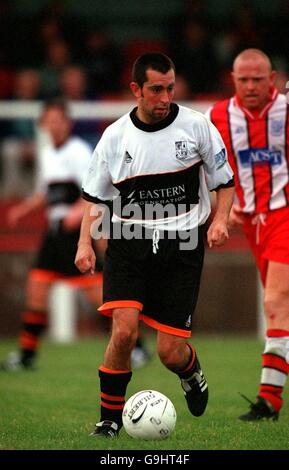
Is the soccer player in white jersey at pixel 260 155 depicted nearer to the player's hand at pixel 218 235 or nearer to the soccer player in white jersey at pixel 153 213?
the soccer player in white jersey at pixel 153 213

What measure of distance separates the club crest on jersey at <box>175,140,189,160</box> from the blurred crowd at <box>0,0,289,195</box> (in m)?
7.33

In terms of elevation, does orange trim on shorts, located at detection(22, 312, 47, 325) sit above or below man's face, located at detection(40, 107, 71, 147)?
below

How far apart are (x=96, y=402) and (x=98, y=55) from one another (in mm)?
7164

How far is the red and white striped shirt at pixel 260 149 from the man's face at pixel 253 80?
94mm

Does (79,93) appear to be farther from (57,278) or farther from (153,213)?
(153,213)

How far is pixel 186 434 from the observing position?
6207 millimetres

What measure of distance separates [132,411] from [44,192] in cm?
513

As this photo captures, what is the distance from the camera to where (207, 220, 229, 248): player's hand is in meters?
6.00

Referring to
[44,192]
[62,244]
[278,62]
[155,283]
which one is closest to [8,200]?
[44,192]

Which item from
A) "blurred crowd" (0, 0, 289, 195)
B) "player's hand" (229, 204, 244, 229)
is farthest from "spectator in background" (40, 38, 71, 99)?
"player's hand" (229, 204, 244, 229)

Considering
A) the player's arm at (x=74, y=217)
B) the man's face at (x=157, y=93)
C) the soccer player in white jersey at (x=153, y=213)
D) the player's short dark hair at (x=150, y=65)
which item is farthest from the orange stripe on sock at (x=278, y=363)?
the player's arm at (x=74, y=217)

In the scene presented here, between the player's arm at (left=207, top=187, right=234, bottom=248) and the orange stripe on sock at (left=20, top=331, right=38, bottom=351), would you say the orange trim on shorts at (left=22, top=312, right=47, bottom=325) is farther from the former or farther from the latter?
the player's arm at (left=207, top=187, right=234, bottom=248)

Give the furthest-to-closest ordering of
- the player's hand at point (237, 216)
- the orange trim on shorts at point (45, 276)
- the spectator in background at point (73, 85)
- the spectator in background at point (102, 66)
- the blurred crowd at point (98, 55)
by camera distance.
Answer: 1. the spectator in background at point (102, 66)
2. the blurred crowd at point (98, 55)
3. the spectator in background at point (73, 85)
4. the orange trim on shorts at point (45, 276)
5. the player's hand at point (237, 216)

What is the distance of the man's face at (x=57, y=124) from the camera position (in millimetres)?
10242
